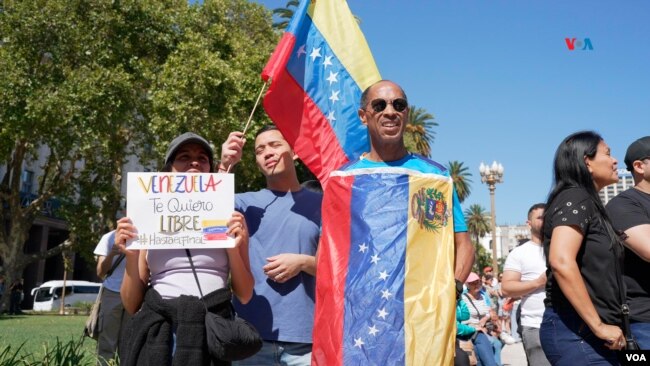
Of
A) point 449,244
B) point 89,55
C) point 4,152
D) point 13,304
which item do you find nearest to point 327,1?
point 449,244

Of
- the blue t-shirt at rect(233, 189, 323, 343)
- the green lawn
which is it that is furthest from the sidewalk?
the blue t-shirt at rect(233, 189, 323, 343)

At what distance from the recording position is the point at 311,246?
12.3 ft

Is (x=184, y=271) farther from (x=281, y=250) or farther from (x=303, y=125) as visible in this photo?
(x=303, y=125)

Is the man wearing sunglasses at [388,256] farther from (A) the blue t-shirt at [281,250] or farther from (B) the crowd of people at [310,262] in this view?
(A) the blue t-shirt at [281,250]

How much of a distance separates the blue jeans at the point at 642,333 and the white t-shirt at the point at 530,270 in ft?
7.63

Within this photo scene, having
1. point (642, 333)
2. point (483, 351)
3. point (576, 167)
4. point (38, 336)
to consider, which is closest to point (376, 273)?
point (576, 167)

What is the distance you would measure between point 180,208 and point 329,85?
6.03 ft

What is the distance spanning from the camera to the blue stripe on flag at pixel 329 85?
4.51 metres

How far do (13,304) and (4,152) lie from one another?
1275cm

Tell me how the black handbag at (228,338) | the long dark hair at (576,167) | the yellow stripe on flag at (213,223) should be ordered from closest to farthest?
the black handbag at (228,338) < the yellow stripe on flag at (213,223) < the long dark hair at (576,167)

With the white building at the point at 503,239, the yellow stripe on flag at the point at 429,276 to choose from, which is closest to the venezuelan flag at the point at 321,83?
the yellow stripe on flag at the point at 429,276

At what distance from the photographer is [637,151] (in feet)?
13.6

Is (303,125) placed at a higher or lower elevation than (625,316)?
higher

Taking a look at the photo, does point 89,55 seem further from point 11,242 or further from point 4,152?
point 11,242
